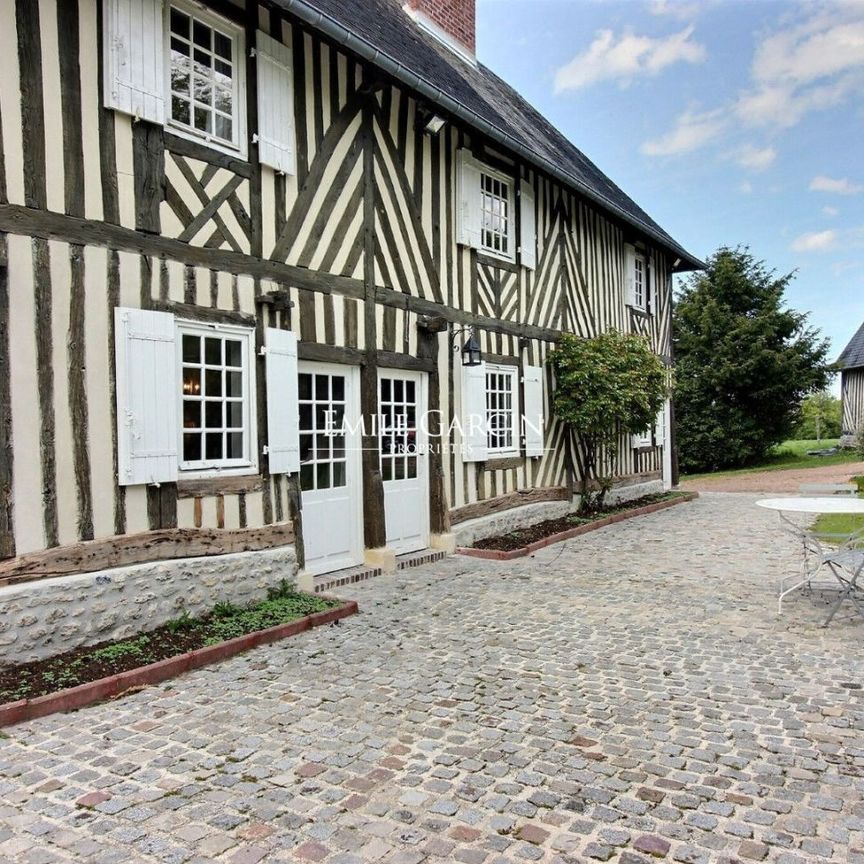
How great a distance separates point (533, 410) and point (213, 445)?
487 centimetres

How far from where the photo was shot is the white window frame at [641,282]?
12.0 metres

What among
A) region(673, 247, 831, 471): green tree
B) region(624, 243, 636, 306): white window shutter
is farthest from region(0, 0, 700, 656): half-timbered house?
region(673, 247, 831, 471): green tree

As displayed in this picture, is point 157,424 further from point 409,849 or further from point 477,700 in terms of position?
point 409,849

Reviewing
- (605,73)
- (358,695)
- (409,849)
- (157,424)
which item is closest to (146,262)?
(157,424)

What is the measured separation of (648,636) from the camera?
4297 mm

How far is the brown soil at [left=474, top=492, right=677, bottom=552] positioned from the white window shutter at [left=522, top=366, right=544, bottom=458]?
3.08ft

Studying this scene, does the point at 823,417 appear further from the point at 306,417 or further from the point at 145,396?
the point at 145,396

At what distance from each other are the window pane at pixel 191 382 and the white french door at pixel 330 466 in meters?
1.00

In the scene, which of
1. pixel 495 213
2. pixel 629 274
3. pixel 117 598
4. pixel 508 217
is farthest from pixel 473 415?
pixel 629 274

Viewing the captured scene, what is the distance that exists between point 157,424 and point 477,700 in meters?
2.57

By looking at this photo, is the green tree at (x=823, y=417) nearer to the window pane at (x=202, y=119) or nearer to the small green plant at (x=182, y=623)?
the window pane at (x=202, y=119)

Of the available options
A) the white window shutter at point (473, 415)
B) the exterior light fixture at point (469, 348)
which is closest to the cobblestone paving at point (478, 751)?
the white window shutter at point (473, 415)

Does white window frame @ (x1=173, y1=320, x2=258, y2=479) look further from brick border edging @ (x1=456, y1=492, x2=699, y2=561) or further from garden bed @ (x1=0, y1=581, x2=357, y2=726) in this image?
brick border edging @ (x1=456, y1=492, x2=699, y2=561)

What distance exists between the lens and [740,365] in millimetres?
18484
